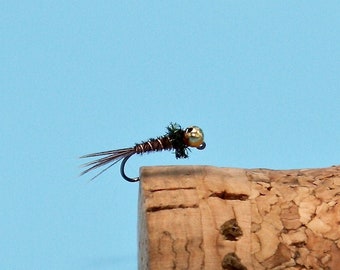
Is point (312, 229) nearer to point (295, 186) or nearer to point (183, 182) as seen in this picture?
point (295, 186)

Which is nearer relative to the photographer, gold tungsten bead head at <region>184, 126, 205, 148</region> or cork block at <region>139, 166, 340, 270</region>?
cork block at <region>139, 166, 340, 270</region>

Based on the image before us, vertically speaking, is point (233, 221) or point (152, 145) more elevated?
point (152, 145)

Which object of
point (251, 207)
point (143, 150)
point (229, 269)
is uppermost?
point (143, 150)

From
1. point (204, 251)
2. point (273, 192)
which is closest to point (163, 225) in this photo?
point (204, 251)

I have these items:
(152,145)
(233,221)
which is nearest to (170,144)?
(152,145)

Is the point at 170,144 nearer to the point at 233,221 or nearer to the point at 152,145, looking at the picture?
the point at 152,145

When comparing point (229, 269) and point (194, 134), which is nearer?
point (229, 269)
